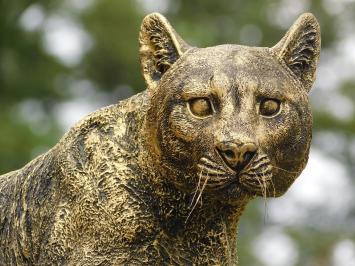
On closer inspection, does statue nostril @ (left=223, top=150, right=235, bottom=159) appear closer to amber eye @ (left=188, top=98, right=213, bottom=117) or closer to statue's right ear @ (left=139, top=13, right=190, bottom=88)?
amber eye @ (left=188, top=98, right=213, bottom=117)

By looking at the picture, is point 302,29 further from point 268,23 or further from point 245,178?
point 268,23

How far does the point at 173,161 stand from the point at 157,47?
1.86 feet

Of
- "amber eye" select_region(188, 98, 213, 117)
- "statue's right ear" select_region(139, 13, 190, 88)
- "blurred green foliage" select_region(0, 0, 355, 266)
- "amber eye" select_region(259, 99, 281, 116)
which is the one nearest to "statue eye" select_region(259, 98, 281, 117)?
"amber eye" select_region(259, 99, 281, 116)

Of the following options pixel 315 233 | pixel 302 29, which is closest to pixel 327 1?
pixel 315 233

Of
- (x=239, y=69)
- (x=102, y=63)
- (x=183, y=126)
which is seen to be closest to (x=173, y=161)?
(x=183, y=126)

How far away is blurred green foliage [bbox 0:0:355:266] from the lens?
16875 millimetres

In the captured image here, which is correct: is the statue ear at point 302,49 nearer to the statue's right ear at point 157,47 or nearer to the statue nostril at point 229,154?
the statue's right ear at point 157,47

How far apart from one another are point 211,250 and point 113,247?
502 millimetres

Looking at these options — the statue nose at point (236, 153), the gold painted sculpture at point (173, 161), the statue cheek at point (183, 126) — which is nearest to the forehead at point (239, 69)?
the gold painted sculpture at point (173, 161)

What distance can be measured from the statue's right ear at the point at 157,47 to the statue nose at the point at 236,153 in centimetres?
61

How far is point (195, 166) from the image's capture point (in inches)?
214

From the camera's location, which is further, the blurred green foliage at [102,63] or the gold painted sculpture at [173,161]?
the blurred green foliage at [102,63]

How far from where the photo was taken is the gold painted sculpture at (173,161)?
5.38 metres

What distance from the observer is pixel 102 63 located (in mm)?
19484
